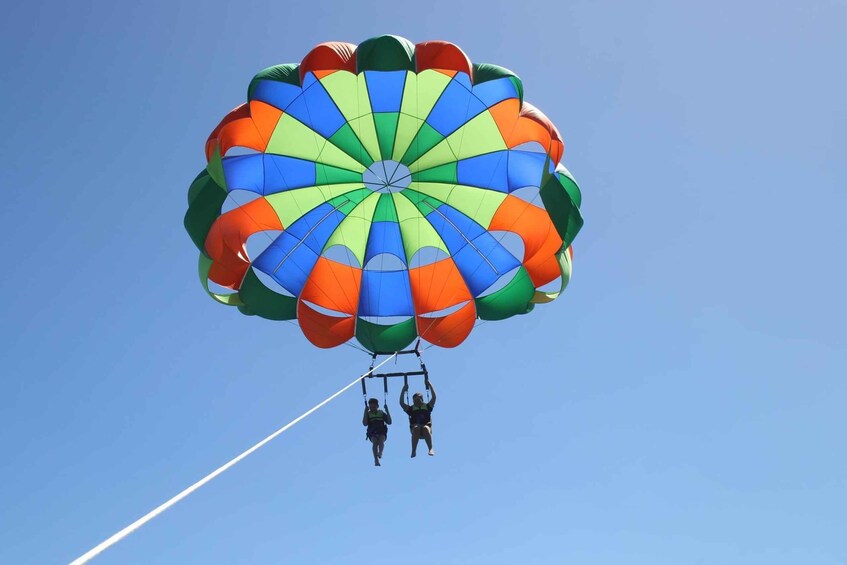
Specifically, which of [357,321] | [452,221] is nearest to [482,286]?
[452,221]

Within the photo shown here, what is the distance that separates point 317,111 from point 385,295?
251cm

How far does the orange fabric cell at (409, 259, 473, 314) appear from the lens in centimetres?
1066

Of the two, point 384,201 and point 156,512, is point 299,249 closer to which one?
point 384,201

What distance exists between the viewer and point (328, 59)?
Result: 9070 mm

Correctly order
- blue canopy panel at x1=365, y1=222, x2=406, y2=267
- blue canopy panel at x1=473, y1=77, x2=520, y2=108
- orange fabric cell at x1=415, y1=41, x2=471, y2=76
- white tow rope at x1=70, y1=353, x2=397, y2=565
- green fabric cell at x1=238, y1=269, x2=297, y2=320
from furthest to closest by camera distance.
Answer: blue canopy panel at x1=365, y1=222, x2=406, y2=267 → green fabric cell at x1=238, y1=269, x2=297, y2=320 → blue canopy panel at x1=473, y1=77, x2=520, y2=108 → orange fabric cell at x1=415, y1=41, x2=471, y2=76 → white tow rope at x1=70, y1=353, x2=397, y2=565

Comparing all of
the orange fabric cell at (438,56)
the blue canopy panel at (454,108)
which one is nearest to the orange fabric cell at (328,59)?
the orange fabric cell at (438,56)

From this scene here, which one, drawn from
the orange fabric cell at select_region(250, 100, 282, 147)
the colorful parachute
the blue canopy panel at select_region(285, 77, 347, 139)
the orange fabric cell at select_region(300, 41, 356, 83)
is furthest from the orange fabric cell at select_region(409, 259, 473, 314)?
the orange fabric cell at select_region(300, 41, 356, 83)

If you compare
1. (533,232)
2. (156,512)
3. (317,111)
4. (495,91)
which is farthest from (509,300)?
(156,512)

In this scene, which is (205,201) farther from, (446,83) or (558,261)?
(558,261)

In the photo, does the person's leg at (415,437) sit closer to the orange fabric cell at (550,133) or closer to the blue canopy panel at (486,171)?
the blue canopy panel at (486,171)

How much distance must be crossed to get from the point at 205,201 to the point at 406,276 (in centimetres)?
273

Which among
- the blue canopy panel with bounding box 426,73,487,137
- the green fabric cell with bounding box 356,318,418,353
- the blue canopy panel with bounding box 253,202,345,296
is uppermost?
the blue canopy panel with bounding box 426,73,487,137

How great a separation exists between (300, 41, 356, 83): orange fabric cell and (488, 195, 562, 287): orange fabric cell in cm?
275

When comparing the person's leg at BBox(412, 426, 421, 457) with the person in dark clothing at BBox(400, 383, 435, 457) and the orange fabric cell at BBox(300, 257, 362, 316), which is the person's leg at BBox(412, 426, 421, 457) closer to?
the person in dark clothing at BBox(400, 383, 435, 457)
